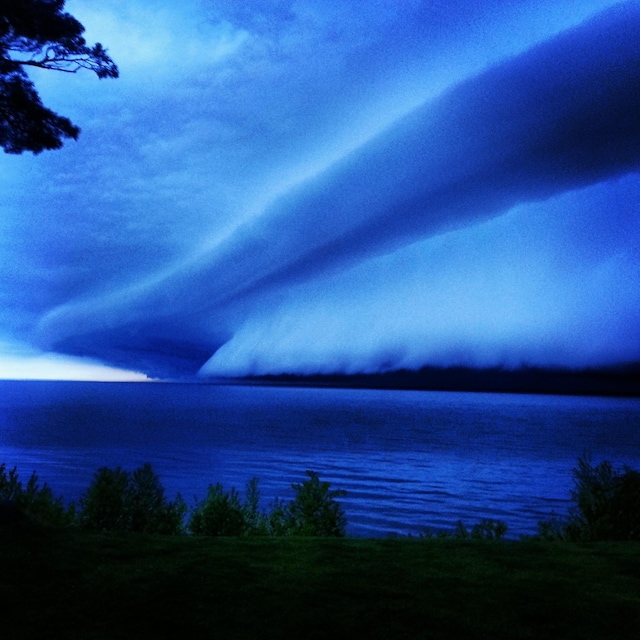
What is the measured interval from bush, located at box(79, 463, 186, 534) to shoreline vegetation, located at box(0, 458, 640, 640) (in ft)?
24.1

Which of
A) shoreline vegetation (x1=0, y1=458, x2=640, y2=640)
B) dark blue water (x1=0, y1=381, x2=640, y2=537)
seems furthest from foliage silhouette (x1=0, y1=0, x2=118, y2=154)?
dark blue water (x1=0, y1=381, x2=640, y2=537)


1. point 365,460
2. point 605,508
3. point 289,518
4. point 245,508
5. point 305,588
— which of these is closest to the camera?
point 305,588

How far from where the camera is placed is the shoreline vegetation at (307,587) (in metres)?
7.02

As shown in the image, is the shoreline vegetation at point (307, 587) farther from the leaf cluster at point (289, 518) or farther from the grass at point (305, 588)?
the leaf cluster at point (289, 518)

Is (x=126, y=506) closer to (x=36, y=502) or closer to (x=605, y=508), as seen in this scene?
(x=36, y=502)

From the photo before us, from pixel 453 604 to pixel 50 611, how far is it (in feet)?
15.1

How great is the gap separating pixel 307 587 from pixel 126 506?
1168cm

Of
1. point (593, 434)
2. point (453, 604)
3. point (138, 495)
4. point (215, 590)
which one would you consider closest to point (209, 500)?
point (138, 495)

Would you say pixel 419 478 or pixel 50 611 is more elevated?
pixel 50 611

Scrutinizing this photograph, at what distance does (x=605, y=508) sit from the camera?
16.8 meters

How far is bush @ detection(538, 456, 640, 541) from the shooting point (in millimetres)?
16141

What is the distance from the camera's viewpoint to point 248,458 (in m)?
81.9

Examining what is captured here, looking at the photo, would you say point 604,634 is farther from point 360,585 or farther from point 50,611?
point 50,611

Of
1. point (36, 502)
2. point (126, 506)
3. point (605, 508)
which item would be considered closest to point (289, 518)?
point (126, 506)
